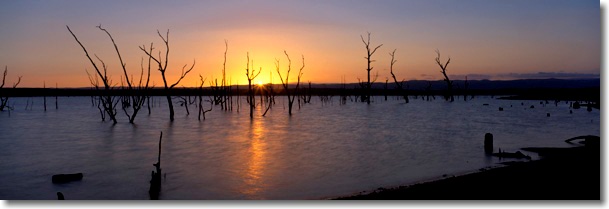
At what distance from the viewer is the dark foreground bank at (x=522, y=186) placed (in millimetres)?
4035

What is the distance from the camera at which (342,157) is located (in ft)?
26.9

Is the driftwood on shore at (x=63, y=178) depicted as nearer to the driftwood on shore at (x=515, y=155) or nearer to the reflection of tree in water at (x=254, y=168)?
the reflection of tree in water at (x=254, y=168)

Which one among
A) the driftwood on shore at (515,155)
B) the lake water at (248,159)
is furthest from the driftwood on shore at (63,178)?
the driftwood on shore at (515,155)

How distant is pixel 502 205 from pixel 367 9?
2.96 meters

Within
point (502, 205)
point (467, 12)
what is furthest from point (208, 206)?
point (467, 12)

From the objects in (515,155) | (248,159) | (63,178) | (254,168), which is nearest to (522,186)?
(515,155)

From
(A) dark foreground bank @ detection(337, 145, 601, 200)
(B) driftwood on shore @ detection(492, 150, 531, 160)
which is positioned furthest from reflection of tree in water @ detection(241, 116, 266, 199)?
(B) driftwood on shore @ detection(492, 150, 531, 160)

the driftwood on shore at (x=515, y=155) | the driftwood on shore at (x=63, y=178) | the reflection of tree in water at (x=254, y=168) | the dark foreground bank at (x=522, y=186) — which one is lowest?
the reflection of tree in water at (x=254, y=168)

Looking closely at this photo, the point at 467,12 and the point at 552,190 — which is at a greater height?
the point at 467,12

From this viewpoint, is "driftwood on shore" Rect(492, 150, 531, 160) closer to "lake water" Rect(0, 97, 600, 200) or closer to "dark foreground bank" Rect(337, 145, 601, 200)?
"lake water" Rect(0, 97, 600, 200)

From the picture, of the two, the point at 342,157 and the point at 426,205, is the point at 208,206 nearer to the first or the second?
the point at 426,205

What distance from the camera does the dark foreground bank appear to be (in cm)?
404

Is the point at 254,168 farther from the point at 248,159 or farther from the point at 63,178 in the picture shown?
the point at 63,178

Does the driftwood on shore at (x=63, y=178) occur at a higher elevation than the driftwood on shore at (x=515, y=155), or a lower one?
lower
